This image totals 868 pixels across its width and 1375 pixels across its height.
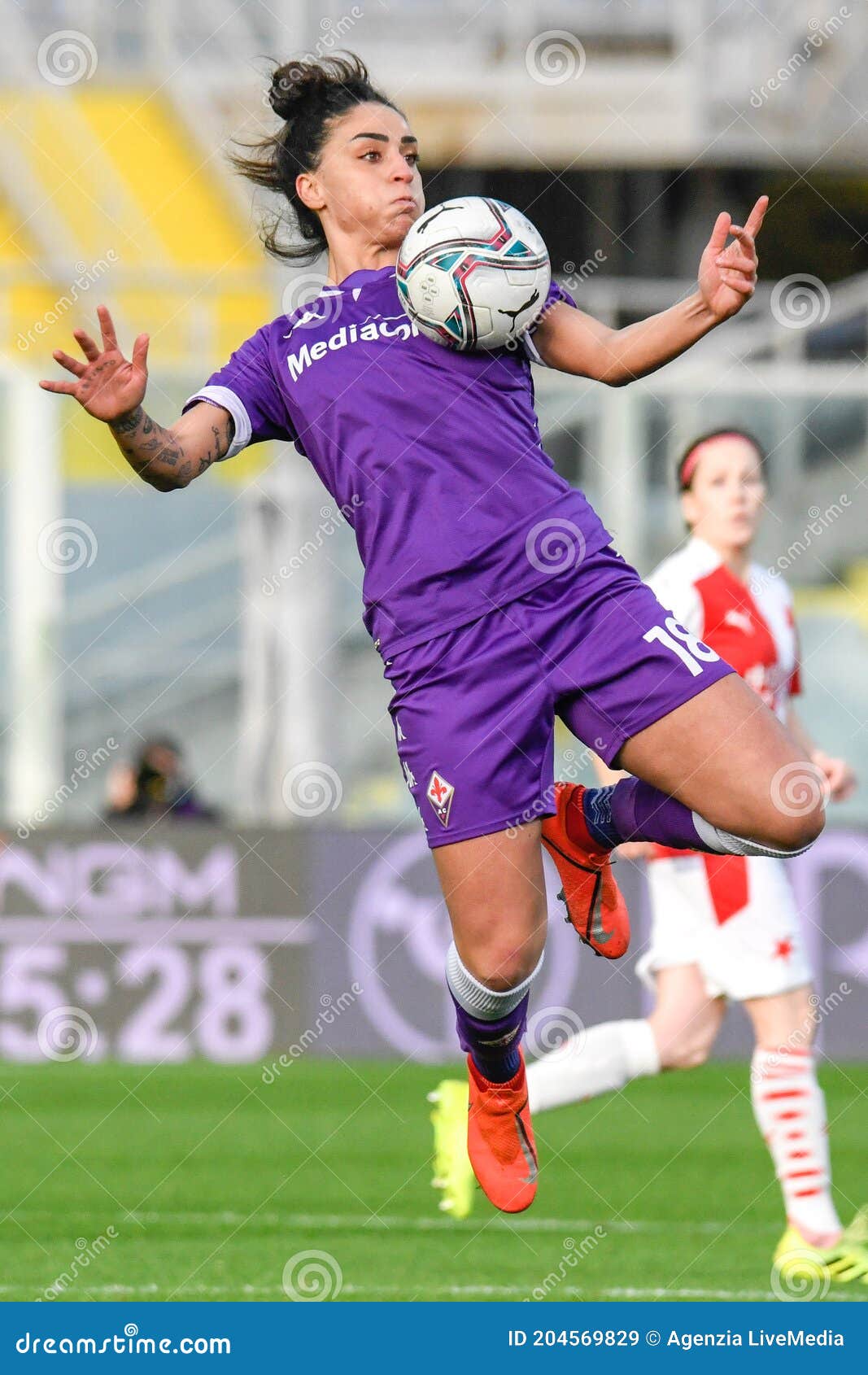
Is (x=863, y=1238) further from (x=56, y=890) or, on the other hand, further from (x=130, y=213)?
(x=130, y=213)

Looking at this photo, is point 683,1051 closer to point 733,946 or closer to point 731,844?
point 733,946

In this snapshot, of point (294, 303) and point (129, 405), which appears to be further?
point (294, 303)

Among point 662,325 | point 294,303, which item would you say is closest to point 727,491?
point 662,325

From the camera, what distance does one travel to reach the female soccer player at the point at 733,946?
6.53 meters

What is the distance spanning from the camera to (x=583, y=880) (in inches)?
208

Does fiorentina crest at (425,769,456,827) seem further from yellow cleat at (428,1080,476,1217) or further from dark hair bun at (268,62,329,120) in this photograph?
yellow cleat at (428,1080,476,1217)

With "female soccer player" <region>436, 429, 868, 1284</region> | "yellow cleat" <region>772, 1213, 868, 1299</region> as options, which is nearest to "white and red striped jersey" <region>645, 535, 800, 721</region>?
"female soccer player" <region>436, 429, 868, 1284</region>

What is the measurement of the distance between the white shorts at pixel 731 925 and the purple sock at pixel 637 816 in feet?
4.75

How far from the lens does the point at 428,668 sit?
16.1ft

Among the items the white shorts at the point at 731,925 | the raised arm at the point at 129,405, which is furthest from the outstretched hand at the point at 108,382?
the white shorts at the point at 731,925

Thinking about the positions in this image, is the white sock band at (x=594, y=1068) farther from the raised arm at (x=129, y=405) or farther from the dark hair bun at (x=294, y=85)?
the dark hair bun at (x=294, y=85)

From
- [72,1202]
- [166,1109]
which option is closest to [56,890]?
[166,1109]

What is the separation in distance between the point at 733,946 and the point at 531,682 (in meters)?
2.14

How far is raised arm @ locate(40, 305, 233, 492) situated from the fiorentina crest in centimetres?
87
